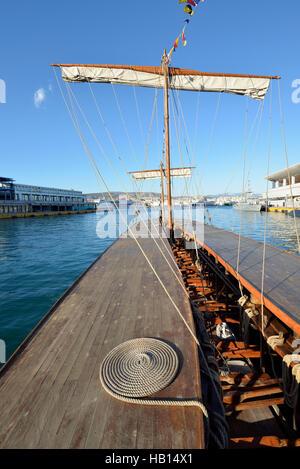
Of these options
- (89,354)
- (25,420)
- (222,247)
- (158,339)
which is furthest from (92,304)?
(222,247)

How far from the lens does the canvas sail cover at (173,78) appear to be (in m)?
8.98

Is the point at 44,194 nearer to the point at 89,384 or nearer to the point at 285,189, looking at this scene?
the point at 285,189

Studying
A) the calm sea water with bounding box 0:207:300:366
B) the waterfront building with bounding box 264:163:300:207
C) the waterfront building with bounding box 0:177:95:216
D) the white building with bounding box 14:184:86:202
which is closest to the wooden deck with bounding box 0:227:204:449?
the calm sea water with bounding box 0:207:300:366

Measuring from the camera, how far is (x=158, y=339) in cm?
355

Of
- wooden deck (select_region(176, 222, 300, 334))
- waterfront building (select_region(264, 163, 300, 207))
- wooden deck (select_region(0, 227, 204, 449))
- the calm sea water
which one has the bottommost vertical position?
the calm sea water

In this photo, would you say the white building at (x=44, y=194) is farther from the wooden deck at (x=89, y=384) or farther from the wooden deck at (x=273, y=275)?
the wooden deck at (x=89, y=384)

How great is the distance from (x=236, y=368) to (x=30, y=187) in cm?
10120

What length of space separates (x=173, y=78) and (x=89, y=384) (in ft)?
44.8

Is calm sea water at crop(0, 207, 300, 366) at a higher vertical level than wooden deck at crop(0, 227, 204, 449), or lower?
lower

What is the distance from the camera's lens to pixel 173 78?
10.5 metres

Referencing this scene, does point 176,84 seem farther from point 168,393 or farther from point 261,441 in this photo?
point 261,441

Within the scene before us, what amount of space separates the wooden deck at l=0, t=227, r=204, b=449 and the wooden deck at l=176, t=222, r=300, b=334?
6.75ft

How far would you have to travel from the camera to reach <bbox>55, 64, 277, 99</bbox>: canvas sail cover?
29.5 feet

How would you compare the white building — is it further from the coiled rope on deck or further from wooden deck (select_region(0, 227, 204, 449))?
the coiled rope on deck
